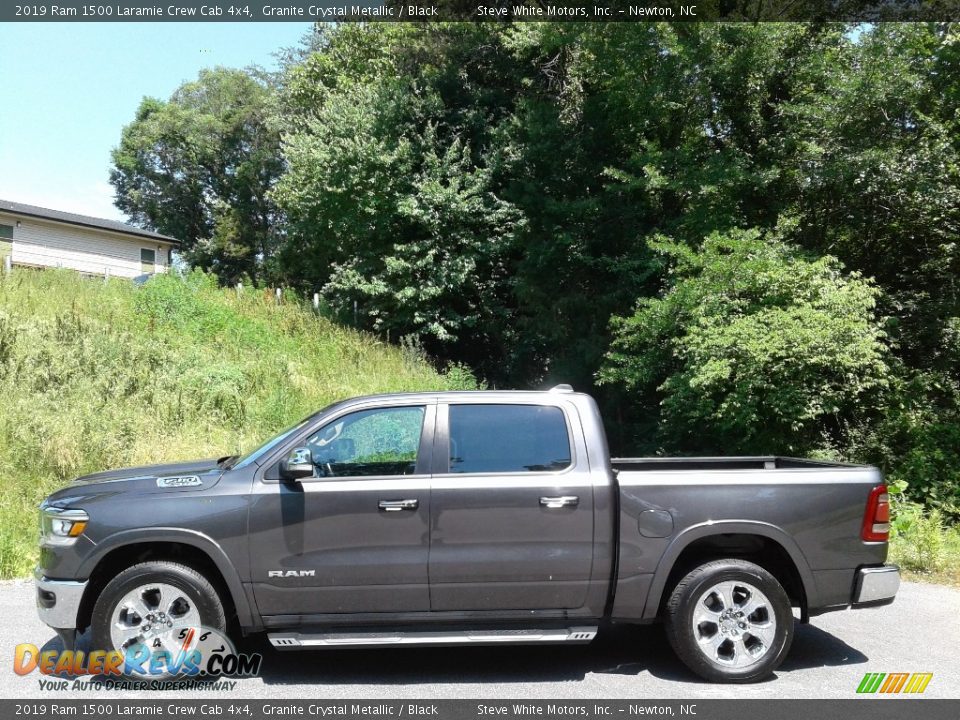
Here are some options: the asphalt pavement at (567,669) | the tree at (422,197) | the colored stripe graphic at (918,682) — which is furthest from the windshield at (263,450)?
the tree at (422,197)

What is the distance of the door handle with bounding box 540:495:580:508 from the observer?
17.8 ft

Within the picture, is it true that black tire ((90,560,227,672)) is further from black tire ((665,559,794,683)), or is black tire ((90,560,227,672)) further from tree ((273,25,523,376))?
tree ((273,25,523,376))

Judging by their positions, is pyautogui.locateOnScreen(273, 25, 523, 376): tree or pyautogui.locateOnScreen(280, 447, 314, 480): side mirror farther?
pyautogui.locateOnScreen(273, 25, 523, 376): tree

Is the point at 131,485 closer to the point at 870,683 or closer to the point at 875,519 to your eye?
the point at 875,519

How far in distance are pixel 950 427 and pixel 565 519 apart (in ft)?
34.4

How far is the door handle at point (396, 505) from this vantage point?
539 centimetres

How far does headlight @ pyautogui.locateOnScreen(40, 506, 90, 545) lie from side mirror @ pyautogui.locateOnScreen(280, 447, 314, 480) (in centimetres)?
133

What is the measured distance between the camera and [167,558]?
5512mm

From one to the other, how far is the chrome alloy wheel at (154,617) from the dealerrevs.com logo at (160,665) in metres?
0.01

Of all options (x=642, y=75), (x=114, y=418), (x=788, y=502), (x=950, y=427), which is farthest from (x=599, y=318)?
(x=788, y=502)

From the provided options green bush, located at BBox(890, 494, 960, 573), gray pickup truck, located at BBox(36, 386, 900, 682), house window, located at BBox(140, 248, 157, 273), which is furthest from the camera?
house window, located at BBox(140, 248, 157, 273)

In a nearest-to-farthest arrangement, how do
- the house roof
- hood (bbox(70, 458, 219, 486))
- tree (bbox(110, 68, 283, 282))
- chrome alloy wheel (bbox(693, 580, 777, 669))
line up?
chrome alloy wheel (bbox(693, 580, 777, 669)) → hood (bbox(70, 458, 219, 486)) → the house roof → tree (bbox(110, 68, 283, 282))

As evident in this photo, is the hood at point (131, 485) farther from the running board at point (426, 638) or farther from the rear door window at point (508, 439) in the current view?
the rear door window at point (508, 439)

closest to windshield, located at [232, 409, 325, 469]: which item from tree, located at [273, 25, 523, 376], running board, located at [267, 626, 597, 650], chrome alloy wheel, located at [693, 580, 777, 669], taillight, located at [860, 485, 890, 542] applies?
running board, located at [267, 626, 597, 650]
